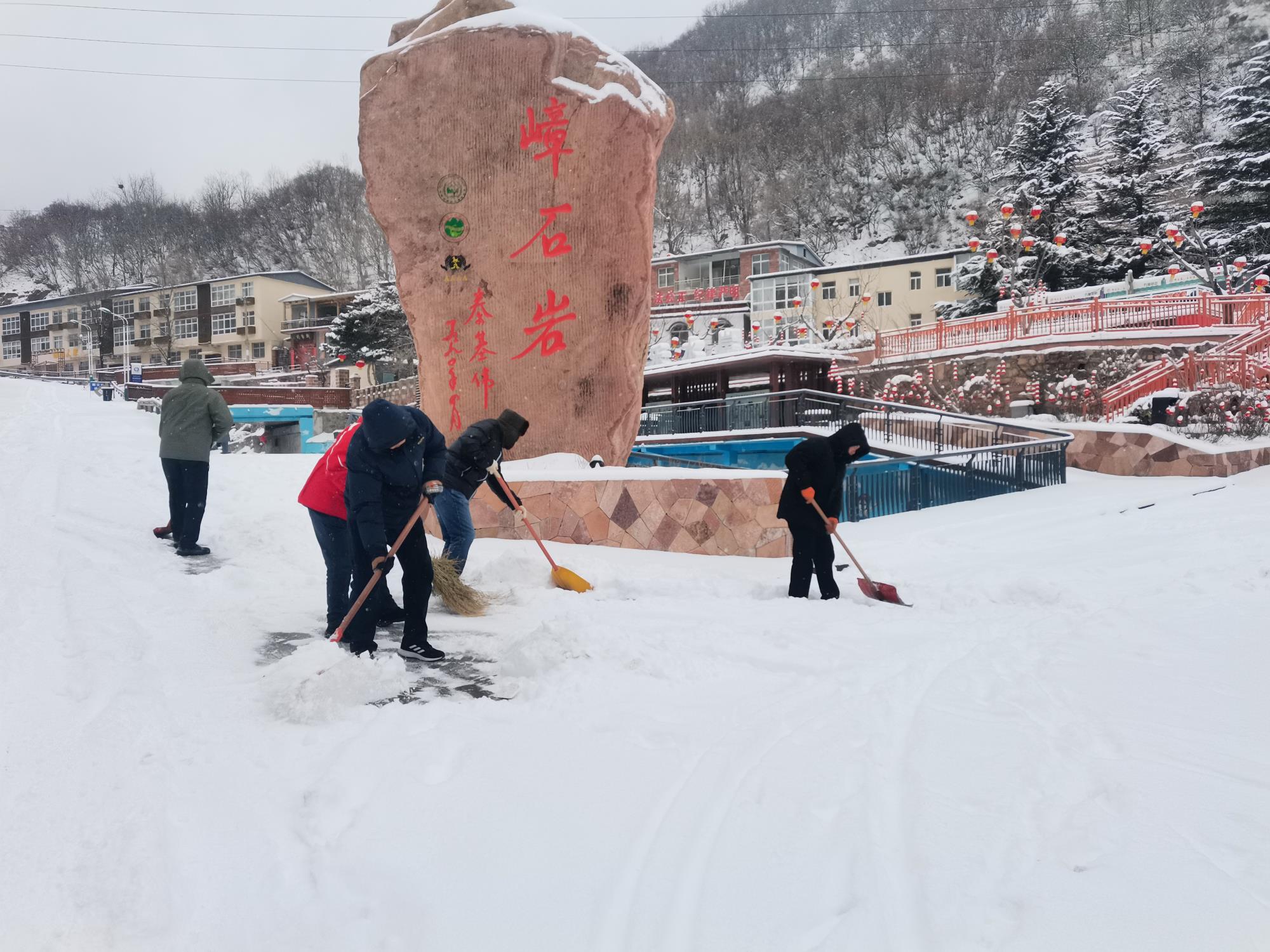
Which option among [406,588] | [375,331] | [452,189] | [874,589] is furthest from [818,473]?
[375,331]

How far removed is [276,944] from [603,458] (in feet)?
22.4

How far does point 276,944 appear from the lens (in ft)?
6.64

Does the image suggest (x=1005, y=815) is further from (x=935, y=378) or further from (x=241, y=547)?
(x=935, y=378)

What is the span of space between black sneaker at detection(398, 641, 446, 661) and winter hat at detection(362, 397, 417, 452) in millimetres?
1044

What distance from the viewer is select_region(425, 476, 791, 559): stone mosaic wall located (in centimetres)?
754

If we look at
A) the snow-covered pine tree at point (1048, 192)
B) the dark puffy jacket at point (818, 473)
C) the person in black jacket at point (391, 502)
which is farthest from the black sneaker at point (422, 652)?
the snow-covered pine tree at point (1048, 192)

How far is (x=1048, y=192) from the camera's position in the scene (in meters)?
29.4

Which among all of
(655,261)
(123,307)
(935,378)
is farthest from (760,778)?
(123,307)

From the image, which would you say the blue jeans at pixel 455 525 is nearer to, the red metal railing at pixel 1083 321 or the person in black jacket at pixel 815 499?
the person in black jacket at pixel 815 499

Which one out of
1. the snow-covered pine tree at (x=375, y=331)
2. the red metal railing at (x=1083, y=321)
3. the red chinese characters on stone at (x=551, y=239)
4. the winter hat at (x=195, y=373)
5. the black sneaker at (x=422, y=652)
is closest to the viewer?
the black sneaker at (x=422, y=652)

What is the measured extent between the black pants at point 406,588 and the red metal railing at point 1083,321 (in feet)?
60.9

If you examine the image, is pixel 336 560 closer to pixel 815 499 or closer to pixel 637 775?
pixel 637 775

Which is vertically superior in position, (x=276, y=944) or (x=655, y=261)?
(x=655, y=261)

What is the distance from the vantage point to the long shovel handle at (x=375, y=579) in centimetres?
416
